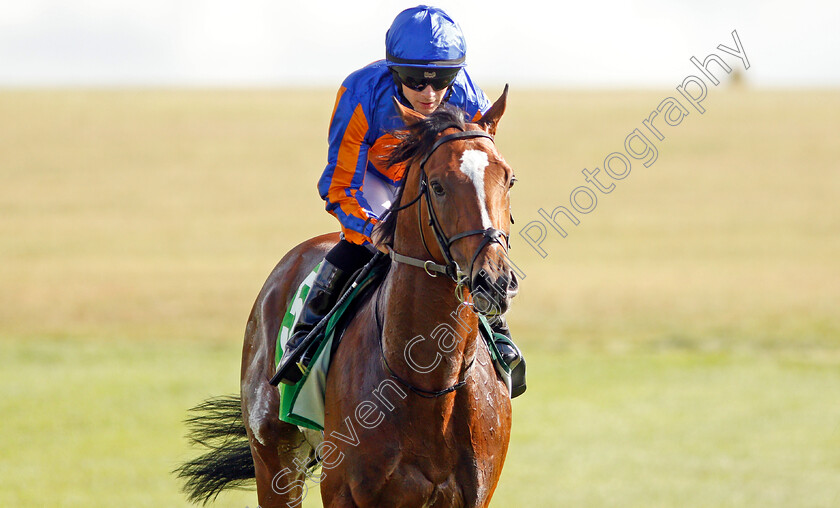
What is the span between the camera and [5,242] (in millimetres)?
27172

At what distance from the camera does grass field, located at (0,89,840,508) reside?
11383mm

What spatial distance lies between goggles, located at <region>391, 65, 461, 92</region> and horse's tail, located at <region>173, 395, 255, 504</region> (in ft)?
8.82

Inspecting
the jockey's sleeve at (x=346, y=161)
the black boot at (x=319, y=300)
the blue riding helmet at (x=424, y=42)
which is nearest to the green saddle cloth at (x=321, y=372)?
the black boot at (x=319, y=300)

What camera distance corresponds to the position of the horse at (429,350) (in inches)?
138

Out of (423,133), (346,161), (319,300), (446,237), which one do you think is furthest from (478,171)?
(319,300)

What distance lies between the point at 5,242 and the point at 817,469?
76.0 ft

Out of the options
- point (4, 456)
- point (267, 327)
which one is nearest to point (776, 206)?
point (4, 456)

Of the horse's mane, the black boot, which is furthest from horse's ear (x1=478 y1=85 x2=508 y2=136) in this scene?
the black boot

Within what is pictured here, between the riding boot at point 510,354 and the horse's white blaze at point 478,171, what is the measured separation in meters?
1.20

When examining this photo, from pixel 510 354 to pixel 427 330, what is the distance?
0.82m

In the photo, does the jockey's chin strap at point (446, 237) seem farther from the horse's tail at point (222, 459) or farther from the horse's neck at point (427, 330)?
the horse's tail at point (222, 459)

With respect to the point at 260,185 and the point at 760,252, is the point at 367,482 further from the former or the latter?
the point at 260,185

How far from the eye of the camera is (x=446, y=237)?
3.55m

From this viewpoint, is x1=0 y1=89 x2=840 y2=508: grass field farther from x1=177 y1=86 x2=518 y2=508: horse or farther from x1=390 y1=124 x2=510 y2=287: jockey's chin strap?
x1=390 y1=124 x2=510 y2=287: jockey's chin strap
